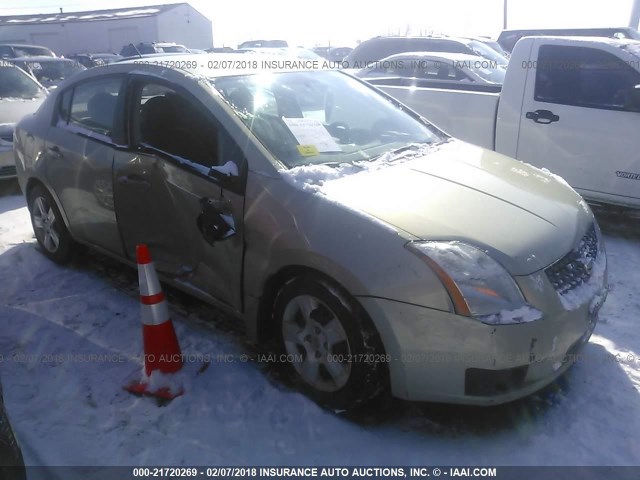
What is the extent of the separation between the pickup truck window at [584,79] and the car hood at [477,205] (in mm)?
2301

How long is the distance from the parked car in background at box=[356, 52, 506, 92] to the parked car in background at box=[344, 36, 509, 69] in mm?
2927

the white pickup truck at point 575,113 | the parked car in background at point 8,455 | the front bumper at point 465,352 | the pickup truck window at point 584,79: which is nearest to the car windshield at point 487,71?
the white pickup truck at point 575,113

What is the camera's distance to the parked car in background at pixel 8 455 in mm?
1762

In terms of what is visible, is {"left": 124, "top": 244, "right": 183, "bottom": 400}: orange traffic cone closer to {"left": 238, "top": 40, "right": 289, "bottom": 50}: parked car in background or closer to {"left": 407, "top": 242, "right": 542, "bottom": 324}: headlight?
{"left": 407, "top": 242, "right": 542, "bottom": 324}: headlight

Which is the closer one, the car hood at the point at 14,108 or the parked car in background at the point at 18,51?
the car hood at the point at 14,108

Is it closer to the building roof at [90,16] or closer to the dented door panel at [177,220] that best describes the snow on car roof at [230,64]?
the dented door panel at [177,220]

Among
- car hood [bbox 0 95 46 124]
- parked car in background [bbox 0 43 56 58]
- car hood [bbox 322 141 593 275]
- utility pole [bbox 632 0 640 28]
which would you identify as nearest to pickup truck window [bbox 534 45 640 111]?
car hood [bbox 322 141 593 275]

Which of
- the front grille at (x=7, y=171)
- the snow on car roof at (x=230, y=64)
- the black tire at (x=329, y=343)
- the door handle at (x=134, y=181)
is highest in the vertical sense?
the snow on car roof at (x=230, y=64)

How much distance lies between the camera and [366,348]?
98.8 inches

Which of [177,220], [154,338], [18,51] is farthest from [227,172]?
[18,51]

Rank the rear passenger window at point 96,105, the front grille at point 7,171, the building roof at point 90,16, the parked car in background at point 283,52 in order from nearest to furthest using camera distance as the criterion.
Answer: the rear passenger window at point 96,105, the parked car in background at point 283,52, the front grille at point 7,171, the building roof at point 90,16

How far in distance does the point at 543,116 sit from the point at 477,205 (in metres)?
3.14

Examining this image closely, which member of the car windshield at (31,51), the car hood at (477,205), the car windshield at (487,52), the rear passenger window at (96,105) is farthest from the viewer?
the car windshield at (31,51)

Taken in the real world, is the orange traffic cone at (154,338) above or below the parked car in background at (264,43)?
below
